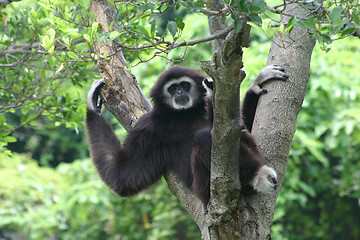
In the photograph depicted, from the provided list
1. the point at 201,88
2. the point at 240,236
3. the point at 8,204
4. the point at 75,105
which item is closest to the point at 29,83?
the point at 75,105

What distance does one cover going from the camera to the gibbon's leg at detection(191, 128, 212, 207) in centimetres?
378

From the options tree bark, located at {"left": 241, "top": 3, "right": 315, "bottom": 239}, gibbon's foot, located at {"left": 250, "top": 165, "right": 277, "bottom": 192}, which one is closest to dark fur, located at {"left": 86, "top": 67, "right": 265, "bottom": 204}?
tree bark, located at {"left": 241, "top": 3, "right": 315, "bottom": 239}

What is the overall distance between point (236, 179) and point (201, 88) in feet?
6.58

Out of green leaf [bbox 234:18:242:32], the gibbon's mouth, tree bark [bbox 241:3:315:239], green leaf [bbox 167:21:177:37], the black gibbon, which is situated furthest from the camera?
the gibbon's mouth

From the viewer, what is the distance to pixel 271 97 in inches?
163

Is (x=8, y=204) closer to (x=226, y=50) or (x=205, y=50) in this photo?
(x=205, y=50)

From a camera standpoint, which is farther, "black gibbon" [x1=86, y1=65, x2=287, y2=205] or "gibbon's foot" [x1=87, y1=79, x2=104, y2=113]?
"gibbon's foot" [x1=87, y1=79, x2=104, y2=113]

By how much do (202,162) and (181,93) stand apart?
1.29 m

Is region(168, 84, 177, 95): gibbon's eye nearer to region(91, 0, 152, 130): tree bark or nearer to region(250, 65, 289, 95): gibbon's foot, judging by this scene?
region(91, 0, 152, 130): tree bark

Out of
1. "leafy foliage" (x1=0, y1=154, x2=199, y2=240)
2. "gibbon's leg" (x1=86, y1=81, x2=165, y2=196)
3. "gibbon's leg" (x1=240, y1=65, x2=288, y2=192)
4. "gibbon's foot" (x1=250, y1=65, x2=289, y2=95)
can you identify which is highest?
"gibbon's foot" (x1=250, y1=65, x2=289, y2=95)

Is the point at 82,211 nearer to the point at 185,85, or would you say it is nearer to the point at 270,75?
the point at 185,85

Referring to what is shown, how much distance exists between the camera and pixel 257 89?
14.5 ft

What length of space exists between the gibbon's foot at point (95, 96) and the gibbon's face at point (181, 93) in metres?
0.76

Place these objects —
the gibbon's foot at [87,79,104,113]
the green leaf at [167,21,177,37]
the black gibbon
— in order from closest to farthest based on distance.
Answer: the green leaf at [167,21,177,37] → the black gibbon → the gibbon's foot at [87,79,104,113]
